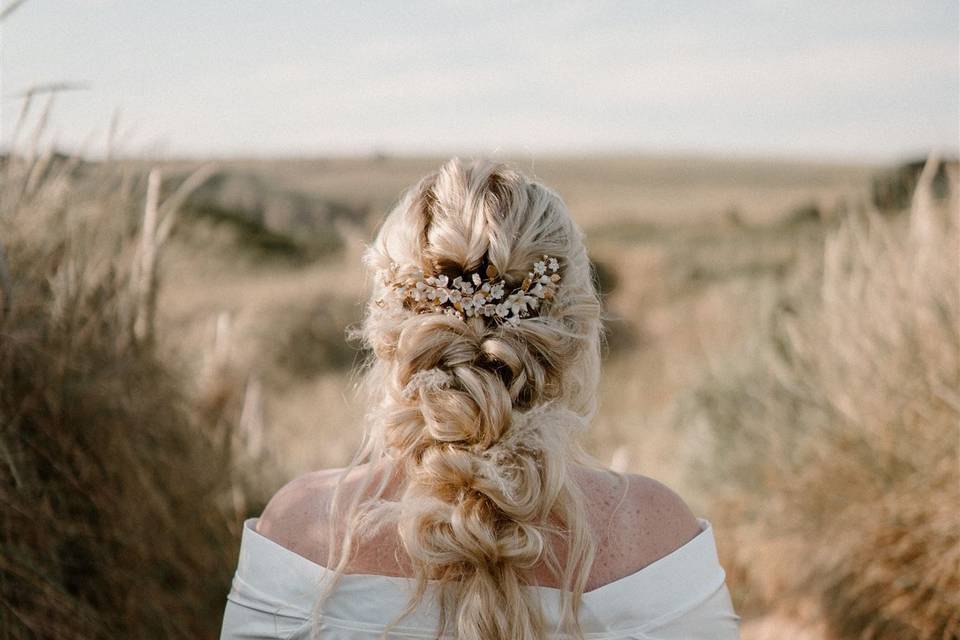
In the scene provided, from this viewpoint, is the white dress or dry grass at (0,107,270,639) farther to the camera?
dry grass at (0,107,270,639)

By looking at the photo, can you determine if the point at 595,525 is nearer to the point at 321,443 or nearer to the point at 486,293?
the point at 486,293

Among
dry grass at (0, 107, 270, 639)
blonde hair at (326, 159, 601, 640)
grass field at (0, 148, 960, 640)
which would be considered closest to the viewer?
blonde hair at (326, 159, 601, 640)

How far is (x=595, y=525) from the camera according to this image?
2.09 meters

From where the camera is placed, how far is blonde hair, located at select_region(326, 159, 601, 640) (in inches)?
77.2

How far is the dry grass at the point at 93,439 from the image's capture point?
8.93 feet

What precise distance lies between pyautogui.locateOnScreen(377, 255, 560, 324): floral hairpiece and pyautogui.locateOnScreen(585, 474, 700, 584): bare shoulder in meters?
0.49

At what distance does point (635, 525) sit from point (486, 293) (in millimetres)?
673

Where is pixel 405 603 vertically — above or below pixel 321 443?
above

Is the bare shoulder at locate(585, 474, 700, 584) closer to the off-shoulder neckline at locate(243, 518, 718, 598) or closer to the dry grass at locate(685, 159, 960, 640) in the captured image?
the off-shoulder neckline at locate(243, 518, 718, 598)

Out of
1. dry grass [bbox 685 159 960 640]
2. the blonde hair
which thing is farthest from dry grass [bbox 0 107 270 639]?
dry grass [bbox 685 159 960 640]

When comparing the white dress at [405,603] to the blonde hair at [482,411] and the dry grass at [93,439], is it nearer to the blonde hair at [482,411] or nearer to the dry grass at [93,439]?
the blonde hair at [482,411]

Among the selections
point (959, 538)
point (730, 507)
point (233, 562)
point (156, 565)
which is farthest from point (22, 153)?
point (730, 507)

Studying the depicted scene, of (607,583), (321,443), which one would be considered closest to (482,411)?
(607,583)

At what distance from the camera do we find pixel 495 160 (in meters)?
2.28
